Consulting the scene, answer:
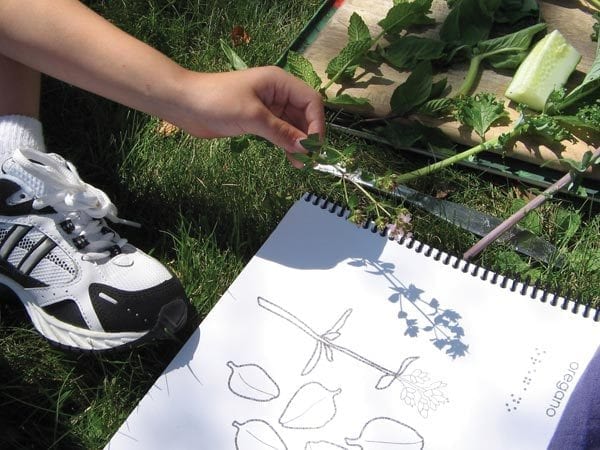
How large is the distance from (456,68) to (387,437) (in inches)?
30.7

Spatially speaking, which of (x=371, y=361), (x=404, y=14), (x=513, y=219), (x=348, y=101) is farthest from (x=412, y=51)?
(x=371, y=361)

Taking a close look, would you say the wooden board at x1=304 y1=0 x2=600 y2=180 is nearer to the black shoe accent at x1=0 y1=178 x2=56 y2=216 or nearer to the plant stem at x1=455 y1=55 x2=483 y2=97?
the plant stem at x1=455 y1=55 x2=483 y2=97

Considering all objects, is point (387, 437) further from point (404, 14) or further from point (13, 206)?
point (404, 14)

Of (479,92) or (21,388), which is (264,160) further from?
(21,388)

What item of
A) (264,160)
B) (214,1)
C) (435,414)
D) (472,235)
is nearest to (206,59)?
(214,1)

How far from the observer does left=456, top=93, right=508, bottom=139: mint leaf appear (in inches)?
52.7

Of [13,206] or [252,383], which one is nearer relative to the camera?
[252,383]

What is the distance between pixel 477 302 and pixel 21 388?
74 cm

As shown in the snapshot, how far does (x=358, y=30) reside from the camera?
1459 mm

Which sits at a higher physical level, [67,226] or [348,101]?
[348,101]

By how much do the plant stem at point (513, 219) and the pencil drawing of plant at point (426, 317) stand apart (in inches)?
5.8

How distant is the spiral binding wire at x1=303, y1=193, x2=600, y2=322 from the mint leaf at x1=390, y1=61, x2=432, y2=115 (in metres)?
0.27

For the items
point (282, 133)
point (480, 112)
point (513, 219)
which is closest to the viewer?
point (282, 133)

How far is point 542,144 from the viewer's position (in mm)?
1332
